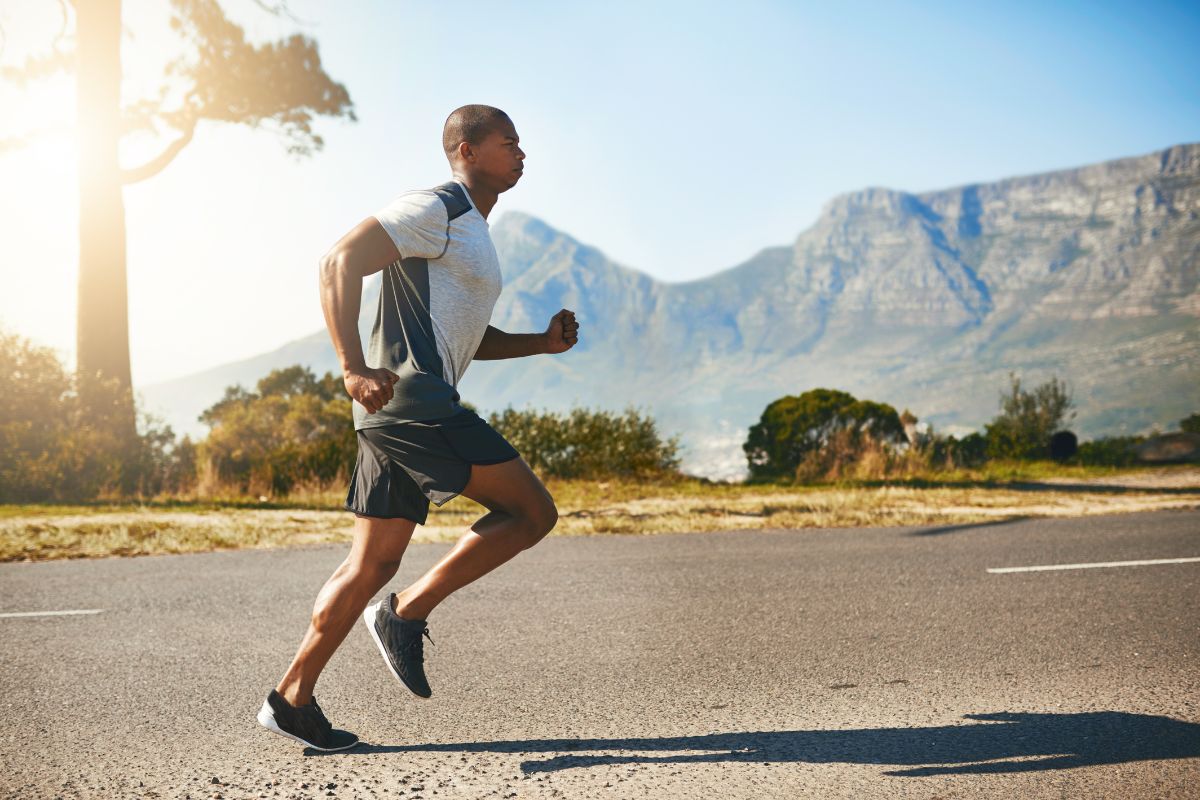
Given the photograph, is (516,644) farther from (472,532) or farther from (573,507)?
(573,507)

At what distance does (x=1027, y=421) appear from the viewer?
60.1 ft

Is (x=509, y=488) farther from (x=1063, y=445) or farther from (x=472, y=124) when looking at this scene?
(x=1063, y=445)

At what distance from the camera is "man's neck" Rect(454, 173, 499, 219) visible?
10.4 feet

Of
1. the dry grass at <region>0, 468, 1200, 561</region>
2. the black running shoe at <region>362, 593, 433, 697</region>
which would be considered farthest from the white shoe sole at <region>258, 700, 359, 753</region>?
the dry grass at <region>0, 468, 1200, 561</region>

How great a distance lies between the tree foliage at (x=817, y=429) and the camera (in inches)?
619

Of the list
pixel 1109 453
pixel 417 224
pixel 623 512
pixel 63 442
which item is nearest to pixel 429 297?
pixel 417 224

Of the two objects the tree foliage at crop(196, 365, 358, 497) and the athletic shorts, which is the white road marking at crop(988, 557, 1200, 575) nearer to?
the athletic shorts

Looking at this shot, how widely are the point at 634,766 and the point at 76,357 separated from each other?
14.4 m

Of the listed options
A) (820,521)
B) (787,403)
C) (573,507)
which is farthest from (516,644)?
(787,403)

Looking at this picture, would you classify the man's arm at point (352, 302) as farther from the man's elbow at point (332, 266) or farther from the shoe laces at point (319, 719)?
the shoe laces at point (319, 719)

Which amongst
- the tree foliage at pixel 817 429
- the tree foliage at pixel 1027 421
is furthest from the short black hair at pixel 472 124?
the tree foliage at pixel 1027 421

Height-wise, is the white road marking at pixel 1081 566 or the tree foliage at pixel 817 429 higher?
the tree foliage at pixel 817 429

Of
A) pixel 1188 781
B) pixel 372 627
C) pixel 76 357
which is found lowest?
pixel 1188 781

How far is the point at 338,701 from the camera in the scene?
358cm
